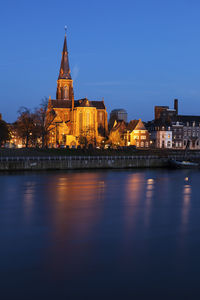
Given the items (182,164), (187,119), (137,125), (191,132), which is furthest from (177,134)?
(182,164)

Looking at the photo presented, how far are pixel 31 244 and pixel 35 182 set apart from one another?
3245cm

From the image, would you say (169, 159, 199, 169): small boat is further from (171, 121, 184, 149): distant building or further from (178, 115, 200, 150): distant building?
(178, 115, 200, 150): distant building

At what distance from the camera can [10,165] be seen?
72.4 metres

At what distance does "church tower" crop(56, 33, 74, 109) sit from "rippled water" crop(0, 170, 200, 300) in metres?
122

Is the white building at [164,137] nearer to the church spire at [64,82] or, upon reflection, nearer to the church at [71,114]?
the church at [71,114]

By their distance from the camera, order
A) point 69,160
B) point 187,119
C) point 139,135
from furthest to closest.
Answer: point 187,119
point 139,135
point 69,160

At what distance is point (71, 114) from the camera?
152 meters

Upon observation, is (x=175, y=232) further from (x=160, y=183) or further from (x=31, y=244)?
(x=160, y=183)

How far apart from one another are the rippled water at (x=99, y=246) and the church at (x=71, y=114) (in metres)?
89.4

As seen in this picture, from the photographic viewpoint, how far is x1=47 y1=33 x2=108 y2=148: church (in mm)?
136250

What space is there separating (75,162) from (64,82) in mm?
90095

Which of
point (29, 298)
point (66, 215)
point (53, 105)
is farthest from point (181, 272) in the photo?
point (53, 105)

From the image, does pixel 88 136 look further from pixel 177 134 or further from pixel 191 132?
pixel 191 132

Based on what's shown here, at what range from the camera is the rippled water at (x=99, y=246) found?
1681 centimetres
